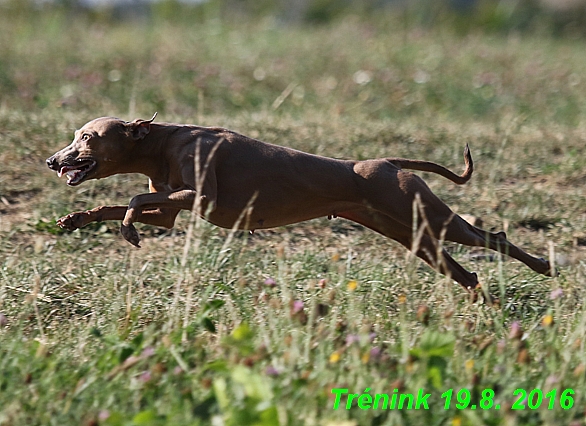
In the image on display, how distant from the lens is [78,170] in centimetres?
422

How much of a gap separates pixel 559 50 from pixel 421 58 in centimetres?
266

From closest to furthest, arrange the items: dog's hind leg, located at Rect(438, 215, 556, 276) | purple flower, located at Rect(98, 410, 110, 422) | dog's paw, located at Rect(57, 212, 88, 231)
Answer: purple flower, located at Rect(98, 410, 110, 422) → dog's paw, located at Rect(57, 212, 88, 231) → dog's hind leg, located at Rect(438, 215, 556, 276)

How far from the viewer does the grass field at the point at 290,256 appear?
304 cm

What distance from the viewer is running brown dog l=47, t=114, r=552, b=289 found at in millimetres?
4223

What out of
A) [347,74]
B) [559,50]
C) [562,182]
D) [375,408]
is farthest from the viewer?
[559,50]

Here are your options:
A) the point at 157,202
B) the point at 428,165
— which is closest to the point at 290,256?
the point at 428,165

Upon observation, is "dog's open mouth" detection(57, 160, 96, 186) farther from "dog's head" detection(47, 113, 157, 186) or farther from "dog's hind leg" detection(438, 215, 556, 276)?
"dog's hind leg" detection(438, 215, 556, 276)

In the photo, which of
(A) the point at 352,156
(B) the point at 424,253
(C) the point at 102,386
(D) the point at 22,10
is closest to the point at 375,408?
(C) the point at 102,386

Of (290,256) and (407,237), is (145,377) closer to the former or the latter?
(407,237)

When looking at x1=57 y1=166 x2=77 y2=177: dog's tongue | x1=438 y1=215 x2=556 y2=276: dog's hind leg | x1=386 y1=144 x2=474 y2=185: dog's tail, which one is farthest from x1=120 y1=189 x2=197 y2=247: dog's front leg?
x1=438 y1=215 x2=556 y2=276: dog's hind leg

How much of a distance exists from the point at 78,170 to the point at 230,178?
72 cm

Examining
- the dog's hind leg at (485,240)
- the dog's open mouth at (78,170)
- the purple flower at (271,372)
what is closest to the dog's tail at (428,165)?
the dog's hind leg at (485,240)

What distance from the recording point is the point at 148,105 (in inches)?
357

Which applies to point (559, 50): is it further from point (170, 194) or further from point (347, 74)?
point (170, 194)
